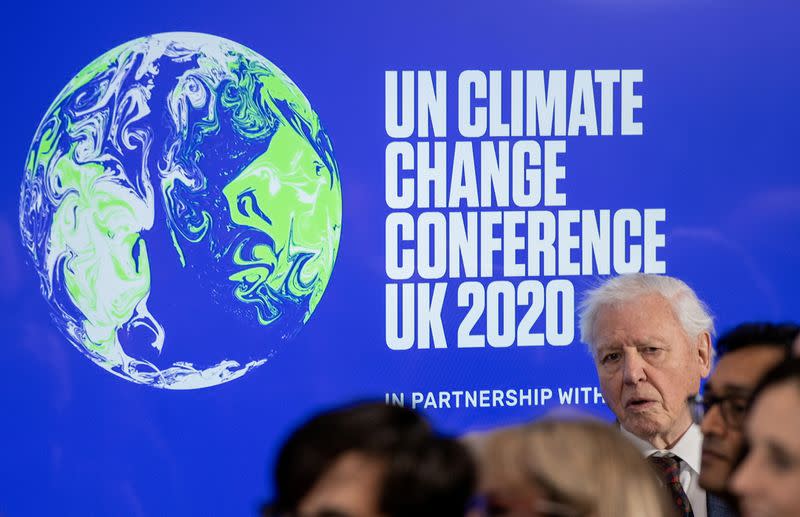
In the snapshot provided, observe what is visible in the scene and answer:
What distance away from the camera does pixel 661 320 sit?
3.70 meters

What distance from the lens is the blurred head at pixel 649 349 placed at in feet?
11.4

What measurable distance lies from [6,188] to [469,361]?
159 centimetres

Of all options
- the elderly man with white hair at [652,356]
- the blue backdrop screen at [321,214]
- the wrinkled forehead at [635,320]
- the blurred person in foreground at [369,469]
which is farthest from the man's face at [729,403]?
the blue backdrop screen at [321,214]

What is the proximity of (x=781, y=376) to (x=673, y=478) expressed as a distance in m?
1.50

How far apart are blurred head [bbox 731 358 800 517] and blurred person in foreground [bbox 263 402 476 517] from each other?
35 cm

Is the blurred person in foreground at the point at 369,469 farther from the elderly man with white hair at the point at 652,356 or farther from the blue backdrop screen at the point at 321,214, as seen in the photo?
the blue backdrop screen at the point at 321,214

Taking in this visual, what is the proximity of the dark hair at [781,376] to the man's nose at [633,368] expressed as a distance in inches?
71.6

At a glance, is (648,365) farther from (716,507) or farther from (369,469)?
(369,469)

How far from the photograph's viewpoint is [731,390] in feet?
7.41

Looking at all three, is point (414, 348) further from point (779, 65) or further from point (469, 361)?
point (779, 65)

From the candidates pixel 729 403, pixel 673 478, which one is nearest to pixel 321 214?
pixel 673 478

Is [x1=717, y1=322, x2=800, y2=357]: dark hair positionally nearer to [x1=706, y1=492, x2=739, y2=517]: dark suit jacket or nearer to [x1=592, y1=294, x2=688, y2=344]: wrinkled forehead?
[x1=706, y1=492, x2=739, y2=517]: dark suit jacket

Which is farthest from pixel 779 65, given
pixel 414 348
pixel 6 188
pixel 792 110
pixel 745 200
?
pixel 6 188

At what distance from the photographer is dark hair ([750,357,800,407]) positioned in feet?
5.63
